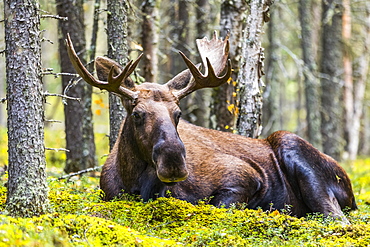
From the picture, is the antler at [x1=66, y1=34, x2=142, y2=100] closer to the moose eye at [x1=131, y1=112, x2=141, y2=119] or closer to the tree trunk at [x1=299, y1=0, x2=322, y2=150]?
the moose eye at [x1=131, y1=112, x2=141, y2=119]

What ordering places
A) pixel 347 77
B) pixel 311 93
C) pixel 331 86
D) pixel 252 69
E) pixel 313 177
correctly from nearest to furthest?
pixel 313 177 → pixel 252 69 → pixel 311 93 → pixel 331 86 → pixel 347 77

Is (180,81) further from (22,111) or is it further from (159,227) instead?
(22,111)

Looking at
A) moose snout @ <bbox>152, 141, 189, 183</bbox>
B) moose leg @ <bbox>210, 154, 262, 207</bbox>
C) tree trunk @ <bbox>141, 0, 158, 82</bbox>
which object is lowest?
moose leg @ <bbox>210, 154, 262, 207</bbox>

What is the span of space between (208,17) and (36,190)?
9911 millimetres

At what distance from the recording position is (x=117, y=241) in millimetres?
4695

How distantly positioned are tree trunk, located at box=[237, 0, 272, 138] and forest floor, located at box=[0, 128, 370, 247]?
2348 millimetres

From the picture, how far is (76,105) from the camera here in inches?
402

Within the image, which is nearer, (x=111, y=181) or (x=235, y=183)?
(x=111, y=181)

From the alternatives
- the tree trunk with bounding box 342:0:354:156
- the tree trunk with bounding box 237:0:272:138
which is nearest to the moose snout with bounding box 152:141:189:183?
the tree trunk with bounding box 237:0:272:138

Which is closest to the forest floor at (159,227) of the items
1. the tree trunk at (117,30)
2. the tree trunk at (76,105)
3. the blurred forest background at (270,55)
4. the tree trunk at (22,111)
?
the tree trunk at (22,111)

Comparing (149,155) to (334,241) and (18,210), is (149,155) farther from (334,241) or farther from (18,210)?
(334,241)

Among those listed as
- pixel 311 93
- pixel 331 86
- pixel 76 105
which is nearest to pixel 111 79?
pixel 76 105

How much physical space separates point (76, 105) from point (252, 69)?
388 centimetres

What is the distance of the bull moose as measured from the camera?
21.0 ft
